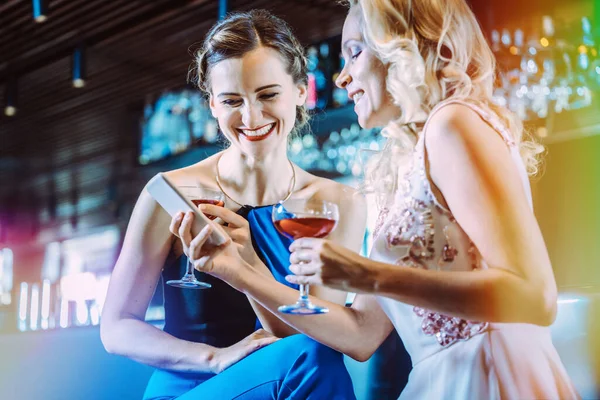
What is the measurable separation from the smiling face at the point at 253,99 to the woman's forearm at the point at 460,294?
37.6 inches

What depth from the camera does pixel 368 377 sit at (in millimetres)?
1923

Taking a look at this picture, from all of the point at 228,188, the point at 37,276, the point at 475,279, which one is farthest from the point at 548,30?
the point at 37,276

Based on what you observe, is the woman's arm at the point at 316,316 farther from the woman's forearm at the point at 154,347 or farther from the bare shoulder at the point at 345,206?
the bare shoulder at the point at 345,206

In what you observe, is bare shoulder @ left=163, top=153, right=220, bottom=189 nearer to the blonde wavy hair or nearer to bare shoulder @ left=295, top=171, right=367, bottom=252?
bare shoulder @ left=295, top=171, right=367, bottom=252

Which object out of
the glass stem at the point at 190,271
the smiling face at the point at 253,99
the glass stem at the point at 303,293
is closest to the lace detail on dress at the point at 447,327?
the glass stem at the point at 303,293

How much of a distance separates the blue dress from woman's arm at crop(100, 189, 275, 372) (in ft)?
0.19

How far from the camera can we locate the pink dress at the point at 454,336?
1294 mm

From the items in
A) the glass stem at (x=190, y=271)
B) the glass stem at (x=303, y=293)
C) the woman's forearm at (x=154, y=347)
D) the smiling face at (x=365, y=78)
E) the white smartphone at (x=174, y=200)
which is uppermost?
the smiling face at (x=365, y=78)

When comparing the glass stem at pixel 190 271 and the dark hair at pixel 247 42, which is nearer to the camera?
the glass stem at pixel 190 271

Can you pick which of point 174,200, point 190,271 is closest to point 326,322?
point 174,200

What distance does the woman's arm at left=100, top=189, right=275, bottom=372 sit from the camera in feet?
6.11

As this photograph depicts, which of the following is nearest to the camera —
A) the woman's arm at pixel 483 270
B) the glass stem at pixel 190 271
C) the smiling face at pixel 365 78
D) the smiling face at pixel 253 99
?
the woman's arm at pixel 483 270

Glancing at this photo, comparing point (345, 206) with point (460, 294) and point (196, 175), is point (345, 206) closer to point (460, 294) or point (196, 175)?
point (196, 175)

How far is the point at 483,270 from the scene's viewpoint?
1196 mm
